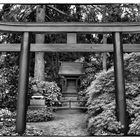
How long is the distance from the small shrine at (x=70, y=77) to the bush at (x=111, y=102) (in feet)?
23.9

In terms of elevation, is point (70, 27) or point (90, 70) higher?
point (70, 27)

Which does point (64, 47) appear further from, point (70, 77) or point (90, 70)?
point (90, 70)

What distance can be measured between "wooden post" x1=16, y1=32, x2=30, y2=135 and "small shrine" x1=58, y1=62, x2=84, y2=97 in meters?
8.20

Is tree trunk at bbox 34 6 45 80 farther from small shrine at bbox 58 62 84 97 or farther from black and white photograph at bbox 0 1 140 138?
small shrine at bbox 58 62 84 97

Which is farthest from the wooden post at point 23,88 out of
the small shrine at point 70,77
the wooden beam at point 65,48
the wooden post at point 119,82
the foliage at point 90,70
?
the small shrine at point 70,77

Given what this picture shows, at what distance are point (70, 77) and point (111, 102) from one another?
8463 millimetres

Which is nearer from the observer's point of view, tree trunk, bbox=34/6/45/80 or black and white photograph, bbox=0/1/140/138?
black and white photograph, bbox=0/1/140/138

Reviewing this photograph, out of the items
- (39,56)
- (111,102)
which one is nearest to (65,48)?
(111,102)

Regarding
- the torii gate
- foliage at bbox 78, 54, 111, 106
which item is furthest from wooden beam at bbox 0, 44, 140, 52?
foliage at bbox 78, 54, 111, 106

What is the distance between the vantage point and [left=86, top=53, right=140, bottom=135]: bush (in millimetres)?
3748

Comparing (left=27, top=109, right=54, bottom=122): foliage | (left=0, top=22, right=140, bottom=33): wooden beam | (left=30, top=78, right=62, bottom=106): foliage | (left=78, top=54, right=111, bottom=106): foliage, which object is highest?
(left=0, top=22, right=140, bottom=33): wooden beam

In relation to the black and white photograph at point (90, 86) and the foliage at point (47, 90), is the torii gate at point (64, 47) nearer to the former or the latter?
the black and white photograph at point (90, 86)

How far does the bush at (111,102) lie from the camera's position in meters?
3.75

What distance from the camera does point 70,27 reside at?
13.6ft
